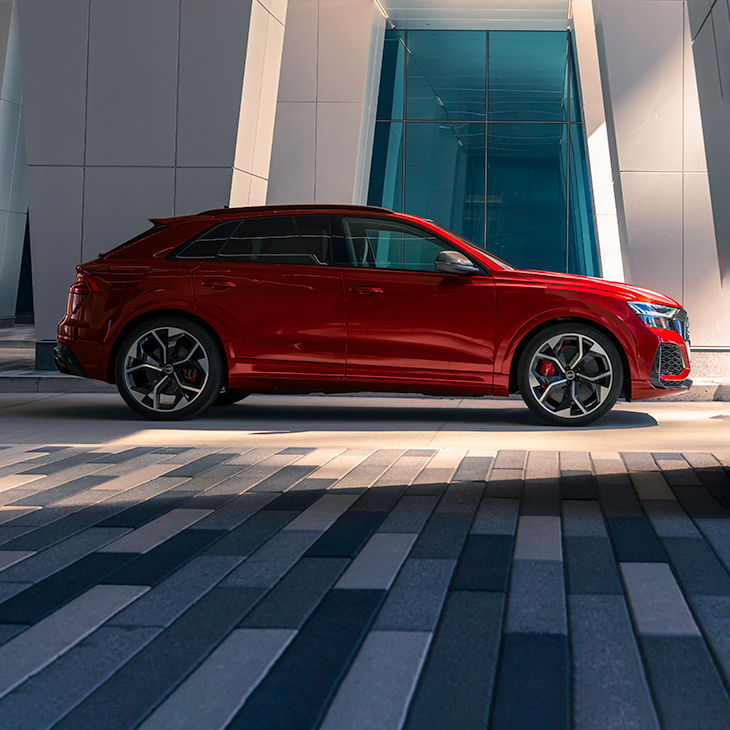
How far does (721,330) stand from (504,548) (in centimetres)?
1072

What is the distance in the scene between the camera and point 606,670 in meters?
2.98

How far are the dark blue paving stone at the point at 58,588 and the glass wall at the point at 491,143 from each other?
24.9 meters

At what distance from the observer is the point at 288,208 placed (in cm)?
973

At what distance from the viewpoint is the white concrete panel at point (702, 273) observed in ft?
47.4

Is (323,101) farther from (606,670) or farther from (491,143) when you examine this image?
(606,670)

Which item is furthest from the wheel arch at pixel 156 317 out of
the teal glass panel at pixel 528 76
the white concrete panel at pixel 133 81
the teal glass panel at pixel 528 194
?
the teal glass panel at pixel 528 194

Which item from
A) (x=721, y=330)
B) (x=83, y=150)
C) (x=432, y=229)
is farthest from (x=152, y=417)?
(x=721, y=330)

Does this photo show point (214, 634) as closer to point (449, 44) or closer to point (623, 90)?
point (623, 90)

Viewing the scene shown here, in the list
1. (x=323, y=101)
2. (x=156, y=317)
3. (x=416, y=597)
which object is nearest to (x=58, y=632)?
(x=416, y=597)

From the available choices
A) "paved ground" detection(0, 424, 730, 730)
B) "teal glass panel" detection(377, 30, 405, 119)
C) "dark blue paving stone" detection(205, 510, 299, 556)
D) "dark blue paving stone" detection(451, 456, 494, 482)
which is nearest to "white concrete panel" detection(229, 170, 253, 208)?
"dark blue paving stone" detection(451, 456, 494, 482)

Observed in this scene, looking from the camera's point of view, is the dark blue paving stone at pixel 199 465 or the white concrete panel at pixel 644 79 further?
the white concrete panel at pixel 644 79

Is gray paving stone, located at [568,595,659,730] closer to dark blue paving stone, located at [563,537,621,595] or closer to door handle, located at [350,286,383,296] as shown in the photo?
dark blue paving stone, located at [563,537,621,595]

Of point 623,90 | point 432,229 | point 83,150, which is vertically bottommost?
point 432,229

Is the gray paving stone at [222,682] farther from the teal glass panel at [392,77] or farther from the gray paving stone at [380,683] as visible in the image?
the teal glass panel at [392,77]
